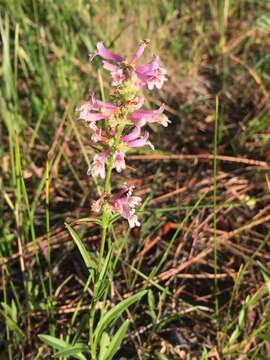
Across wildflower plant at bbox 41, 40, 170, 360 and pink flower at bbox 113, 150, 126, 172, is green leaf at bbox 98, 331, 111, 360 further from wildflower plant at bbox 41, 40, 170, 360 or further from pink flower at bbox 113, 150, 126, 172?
pink flower at bbox 113, 150, 126, 172

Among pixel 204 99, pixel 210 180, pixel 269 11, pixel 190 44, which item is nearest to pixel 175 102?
pixel 204 99


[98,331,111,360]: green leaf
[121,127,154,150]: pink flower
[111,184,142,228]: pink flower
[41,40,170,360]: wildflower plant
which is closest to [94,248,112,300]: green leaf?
[41,40,170,360]: wildflower plant

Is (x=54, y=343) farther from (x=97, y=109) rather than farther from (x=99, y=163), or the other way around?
(x=97, y=109)

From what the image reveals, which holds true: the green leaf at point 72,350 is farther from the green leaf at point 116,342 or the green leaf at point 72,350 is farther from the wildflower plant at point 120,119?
the wildflower plant at point 120,119

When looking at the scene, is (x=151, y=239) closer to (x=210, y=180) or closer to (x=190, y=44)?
(x=210, y=180)

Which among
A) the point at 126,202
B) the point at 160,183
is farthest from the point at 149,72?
the point at 160,183

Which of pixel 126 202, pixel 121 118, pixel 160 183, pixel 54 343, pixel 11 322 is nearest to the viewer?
pixel 121 118

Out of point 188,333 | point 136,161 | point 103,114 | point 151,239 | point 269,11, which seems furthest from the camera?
point 269,11

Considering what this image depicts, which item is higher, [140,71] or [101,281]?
[140,71]
